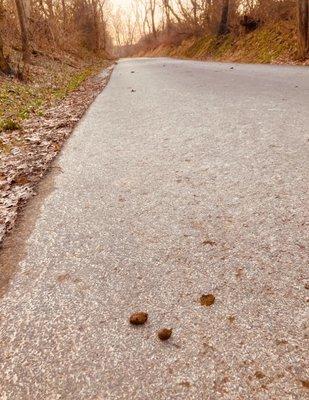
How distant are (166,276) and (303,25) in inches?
498

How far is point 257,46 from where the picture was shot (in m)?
16.7

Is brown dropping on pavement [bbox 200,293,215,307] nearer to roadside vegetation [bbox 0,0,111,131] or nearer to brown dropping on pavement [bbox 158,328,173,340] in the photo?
brown dropping on pavement [bbox 158,328,173,340]

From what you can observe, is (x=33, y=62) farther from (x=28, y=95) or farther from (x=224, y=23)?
(x=224, y=23)

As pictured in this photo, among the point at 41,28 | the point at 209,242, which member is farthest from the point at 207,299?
the point at 41,28

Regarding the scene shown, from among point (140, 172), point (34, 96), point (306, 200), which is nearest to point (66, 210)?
point (140, 172)

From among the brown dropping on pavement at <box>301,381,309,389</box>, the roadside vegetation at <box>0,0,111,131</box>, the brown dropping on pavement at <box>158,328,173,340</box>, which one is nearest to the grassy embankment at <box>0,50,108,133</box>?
the roadside vegetation at <box>0,0,111,131</box>

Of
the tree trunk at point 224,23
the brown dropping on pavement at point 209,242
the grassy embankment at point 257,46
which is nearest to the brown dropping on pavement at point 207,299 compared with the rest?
the brown dropping on pavement at point 209,242

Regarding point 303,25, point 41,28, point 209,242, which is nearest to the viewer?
point 209,242

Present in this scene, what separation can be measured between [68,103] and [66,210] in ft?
20.0

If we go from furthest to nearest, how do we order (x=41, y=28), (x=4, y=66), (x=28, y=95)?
(x=41, y=28)
(x=4, y=66)
(x=28, y=95)

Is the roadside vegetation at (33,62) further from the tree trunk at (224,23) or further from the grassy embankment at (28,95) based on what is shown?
the tree trunk at (224,23)

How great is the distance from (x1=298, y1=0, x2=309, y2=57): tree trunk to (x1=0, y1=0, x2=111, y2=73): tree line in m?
9.30

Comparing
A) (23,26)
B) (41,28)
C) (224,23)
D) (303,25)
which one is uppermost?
(41,28)

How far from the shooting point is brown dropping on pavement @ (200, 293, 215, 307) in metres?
1.66
